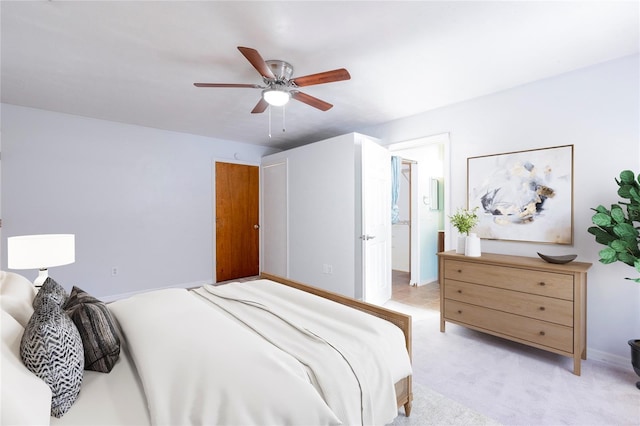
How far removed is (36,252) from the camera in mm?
2041

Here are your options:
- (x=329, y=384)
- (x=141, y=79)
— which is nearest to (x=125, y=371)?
(x=329, y=384)

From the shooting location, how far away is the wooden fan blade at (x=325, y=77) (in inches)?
78.2

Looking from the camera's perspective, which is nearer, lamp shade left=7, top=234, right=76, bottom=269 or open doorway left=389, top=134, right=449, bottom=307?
lamp shade left=7, top=234, right=76, bottom=269

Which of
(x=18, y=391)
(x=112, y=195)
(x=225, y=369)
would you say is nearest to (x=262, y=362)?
(x=225, y=369)

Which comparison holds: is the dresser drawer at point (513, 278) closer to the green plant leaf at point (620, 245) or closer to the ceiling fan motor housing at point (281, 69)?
the green plant leaf at point (620, 245)

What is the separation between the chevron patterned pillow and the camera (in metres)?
0.93

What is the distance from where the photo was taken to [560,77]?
101 inches

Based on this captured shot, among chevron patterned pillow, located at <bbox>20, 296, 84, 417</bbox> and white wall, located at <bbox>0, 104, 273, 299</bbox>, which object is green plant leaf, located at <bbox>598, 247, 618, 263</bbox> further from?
white wall, located at <bbox>0, 104, 273, 299</bbox>

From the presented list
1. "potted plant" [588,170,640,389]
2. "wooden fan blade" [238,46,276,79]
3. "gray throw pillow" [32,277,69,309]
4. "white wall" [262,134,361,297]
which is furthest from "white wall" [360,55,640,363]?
"gray throw pillow" [32,277,69,309]

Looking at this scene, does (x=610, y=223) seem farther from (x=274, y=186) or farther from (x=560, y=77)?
(x=274, y=186)

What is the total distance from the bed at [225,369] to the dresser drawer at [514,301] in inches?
55.0

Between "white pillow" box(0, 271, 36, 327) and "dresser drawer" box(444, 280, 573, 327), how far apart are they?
3042 millimetres

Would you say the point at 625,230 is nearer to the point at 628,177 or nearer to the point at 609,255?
the point at 609,255

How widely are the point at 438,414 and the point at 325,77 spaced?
2.31 metres
